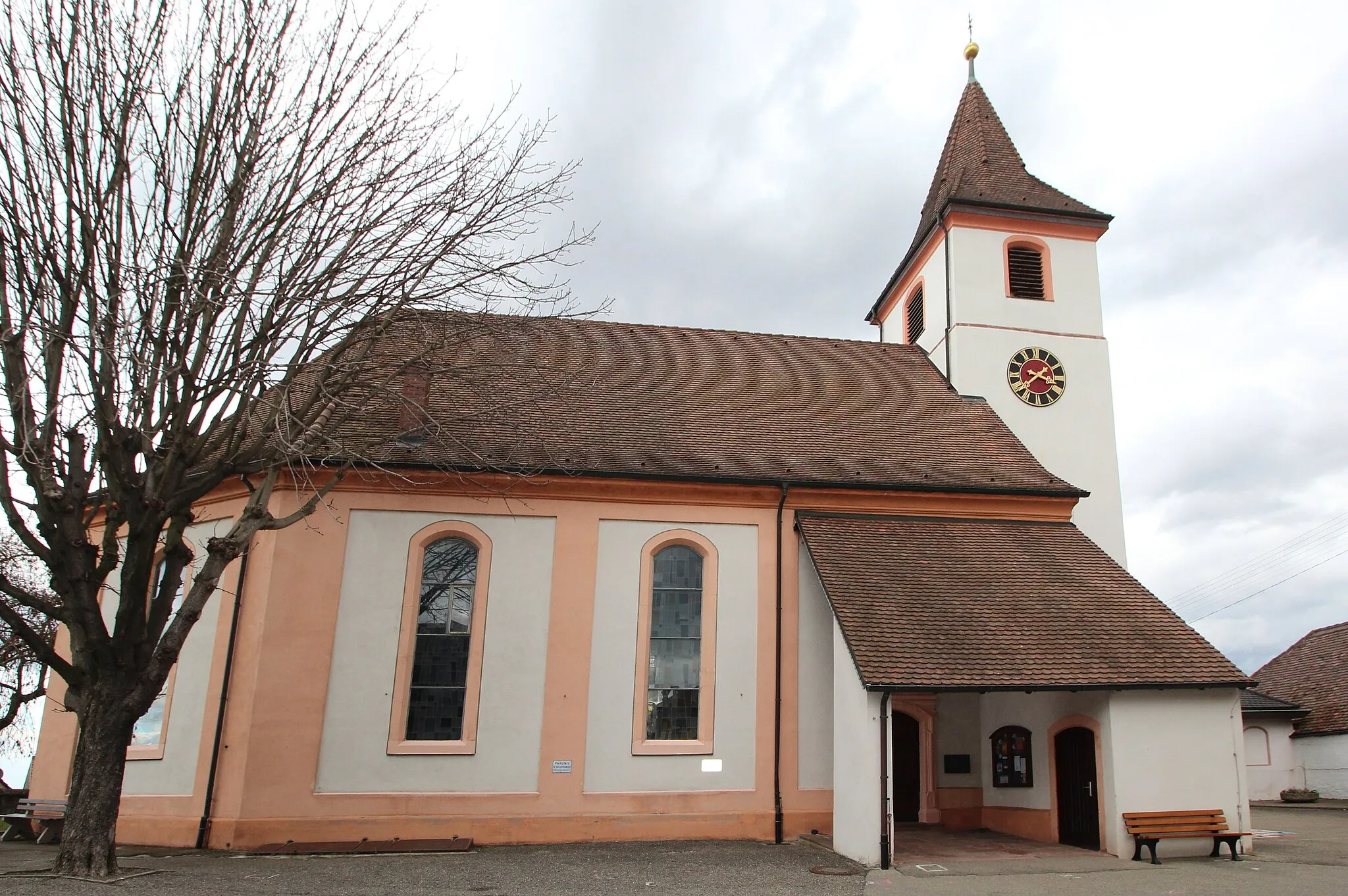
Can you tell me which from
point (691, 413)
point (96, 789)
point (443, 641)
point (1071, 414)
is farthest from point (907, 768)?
point (96, 789)

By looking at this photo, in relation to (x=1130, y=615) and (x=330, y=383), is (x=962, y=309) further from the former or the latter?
(x=330, y=383)

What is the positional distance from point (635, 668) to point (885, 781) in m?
4.32

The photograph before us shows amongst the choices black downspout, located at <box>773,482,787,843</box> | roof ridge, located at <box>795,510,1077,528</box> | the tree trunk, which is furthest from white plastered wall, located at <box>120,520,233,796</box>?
roof ridge, located at <box>795,510,1077,528</box>

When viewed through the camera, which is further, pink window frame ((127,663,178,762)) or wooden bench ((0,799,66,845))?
pink window frame ((127,663,178,762))

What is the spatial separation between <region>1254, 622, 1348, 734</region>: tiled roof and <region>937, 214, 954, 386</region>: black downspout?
14.8m

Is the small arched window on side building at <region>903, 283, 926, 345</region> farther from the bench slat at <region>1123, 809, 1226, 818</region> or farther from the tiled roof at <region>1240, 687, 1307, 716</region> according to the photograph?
the tiled roof at <region>1240, 687, 1307, 716</region>

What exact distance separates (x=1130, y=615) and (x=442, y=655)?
10686 mm

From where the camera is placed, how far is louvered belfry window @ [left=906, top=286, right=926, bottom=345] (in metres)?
23.2

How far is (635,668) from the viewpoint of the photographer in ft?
49.6

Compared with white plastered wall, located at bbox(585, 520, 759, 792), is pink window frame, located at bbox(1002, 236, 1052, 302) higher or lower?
higher

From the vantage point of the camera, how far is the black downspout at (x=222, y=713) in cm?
1347

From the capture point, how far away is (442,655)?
1480 centimetres

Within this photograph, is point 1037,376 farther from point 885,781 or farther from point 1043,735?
point 885,781

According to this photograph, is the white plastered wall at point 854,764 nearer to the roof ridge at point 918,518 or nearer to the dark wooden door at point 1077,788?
the roof ridge at point 918,518
